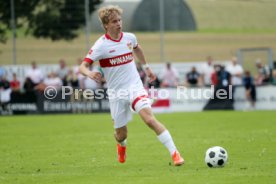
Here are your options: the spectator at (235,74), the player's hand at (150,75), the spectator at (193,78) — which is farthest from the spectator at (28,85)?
the player's hand at (150,75)

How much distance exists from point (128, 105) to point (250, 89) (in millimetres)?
20423

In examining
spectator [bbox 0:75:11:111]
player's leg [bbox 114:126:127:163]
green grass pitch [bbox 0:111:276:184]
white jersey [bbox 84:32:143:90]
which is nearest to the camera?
green grass pitch [bbox 0:111:276:184]

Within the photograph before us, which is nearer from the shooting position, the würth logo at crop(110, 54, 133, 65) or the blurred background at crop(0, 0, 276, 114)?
the würth logo at crop(110, 54, 133, 65)

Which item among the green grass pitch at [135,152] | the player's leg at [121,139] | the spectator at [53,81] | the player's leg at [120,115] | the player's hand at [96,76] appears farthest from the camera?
the spectator at [53,81]

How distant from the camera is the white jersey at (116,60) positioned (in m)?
12.6

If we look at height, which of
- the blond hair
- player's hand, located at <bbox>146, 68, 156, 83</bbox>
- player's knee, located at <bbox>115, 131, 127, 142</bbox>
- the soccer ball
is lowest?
the soccer ball

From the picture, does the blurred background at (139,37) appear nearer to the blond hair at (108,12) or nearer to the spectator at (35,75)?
the spectator at (35,75)

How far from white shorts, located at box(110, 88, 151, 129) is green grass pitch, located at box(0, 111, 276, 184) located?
0.84 metres

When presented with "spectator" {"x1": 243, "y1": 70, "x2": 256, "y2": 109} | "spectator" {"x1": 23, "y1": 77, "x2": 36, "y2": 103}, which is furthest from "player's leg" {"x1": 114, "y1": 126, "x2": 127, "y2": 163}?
"spectator" {"x1": 23, "y1": 77, "x2": 36, "y2": 103}

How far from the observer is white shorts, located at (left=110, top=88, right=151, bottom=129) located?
489 inches

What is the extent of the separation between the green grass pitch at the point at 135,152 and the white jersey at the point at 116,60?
148cm

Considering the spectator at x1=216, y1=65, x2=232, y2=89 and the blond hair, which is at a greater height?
the blond hair

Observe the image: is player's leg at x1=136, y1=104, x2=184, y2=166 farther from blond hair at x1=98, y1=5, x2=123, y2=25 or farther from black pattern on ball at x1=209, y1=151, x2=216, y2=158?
blond hair at x1=98, y1=5, x2=123, y2=25

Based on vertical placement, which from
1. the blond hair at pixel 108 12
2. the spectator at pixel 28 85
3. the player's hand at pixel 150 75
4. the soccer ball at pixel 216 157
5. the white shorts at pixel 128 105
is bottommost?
the soccer ball at pixel 216 157
